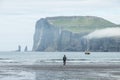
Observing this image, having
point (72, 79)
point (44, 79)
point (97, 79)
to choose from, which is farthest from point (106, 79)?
point (44, 79)

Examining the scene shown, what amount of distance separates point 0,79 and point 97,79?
11911mm

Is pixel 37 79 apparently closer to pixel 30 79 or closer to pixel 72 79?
pixel 30 79

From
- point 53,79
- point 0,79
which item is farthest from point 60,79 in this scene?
point 0,79

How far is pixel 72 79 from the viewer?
4700cm

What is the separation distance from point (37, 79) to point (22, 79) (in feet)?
6.01

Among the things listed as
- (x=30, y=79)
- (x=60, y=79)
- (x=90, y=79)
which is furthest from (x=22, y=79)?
(x=90, y=79)

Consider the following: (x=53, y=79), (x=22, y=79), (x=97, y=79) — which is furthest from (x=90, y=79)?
(x=22, y=79)

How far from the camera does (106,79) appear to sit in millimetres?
46719

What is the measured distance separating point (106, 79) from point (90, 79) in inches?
75.7

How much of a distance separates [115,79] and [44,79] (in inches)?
336

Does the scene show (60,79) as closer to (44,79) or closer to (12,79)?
(44,79)

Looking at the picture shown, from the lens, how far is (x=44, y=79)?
156 ft

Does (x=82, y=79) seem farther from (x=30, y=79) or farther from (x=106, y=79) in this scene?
(x=30, y=79)

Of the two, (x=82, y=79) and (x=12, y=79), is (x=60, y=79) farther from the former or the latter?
(x=12, y=79)
